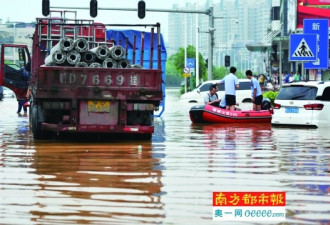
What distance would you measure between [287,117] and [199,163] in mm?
11132

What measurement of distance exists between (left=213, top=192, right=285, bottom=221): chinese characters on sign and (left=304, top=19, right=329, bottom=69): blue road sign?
78.1ft

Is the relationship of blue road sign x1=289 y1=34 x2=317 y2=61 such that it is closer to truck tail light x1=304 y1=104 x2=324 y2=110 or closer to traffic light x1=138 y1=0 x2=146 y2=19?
truck tail light x1=304 y1=104 x2=324 y2=110

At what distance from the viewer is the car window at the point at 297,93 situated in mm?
25797

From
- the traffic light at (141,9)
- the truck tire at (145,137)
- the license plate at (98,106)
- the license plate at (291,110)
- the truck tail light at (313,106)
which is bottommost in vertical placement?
the truck tire at (145,137)

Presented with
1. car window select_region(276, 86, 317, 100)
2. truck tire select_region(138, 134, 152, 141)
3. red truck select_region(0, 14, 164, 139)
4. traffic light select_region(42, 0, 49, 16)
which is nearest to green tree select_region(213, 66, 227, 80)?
traffic light select_region(42, 0, 49, 16)

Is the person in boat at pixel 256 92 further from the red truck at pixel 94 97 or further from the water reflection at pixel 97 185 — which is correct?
the water reflection at pixel 97 185

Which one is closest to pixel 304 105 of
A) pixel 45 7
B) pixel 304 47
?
pixel 304 47

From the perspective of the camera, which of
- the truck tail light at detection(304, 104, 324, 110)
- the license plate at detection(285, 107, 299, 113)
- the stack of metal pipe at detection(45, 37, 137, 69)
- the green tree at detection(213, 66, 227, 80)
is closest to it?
the stack of metal pipe at detection(45, 37, 137, 69)

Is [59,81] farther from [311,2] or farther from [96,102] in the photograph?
[311,2]

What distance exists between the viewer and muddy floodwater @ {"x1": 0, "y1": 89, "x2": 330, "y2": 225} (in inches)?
393

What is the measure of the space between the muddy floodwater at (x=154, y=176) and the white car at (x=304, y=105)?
10.7 feet

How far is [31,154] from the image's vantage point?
1708 cm

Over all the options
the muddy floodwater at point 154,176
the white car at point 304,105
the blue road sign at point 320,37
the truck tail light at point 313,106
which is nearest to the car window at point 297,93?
the white car at point 304,105

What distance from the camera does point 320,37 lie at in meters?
33.1
